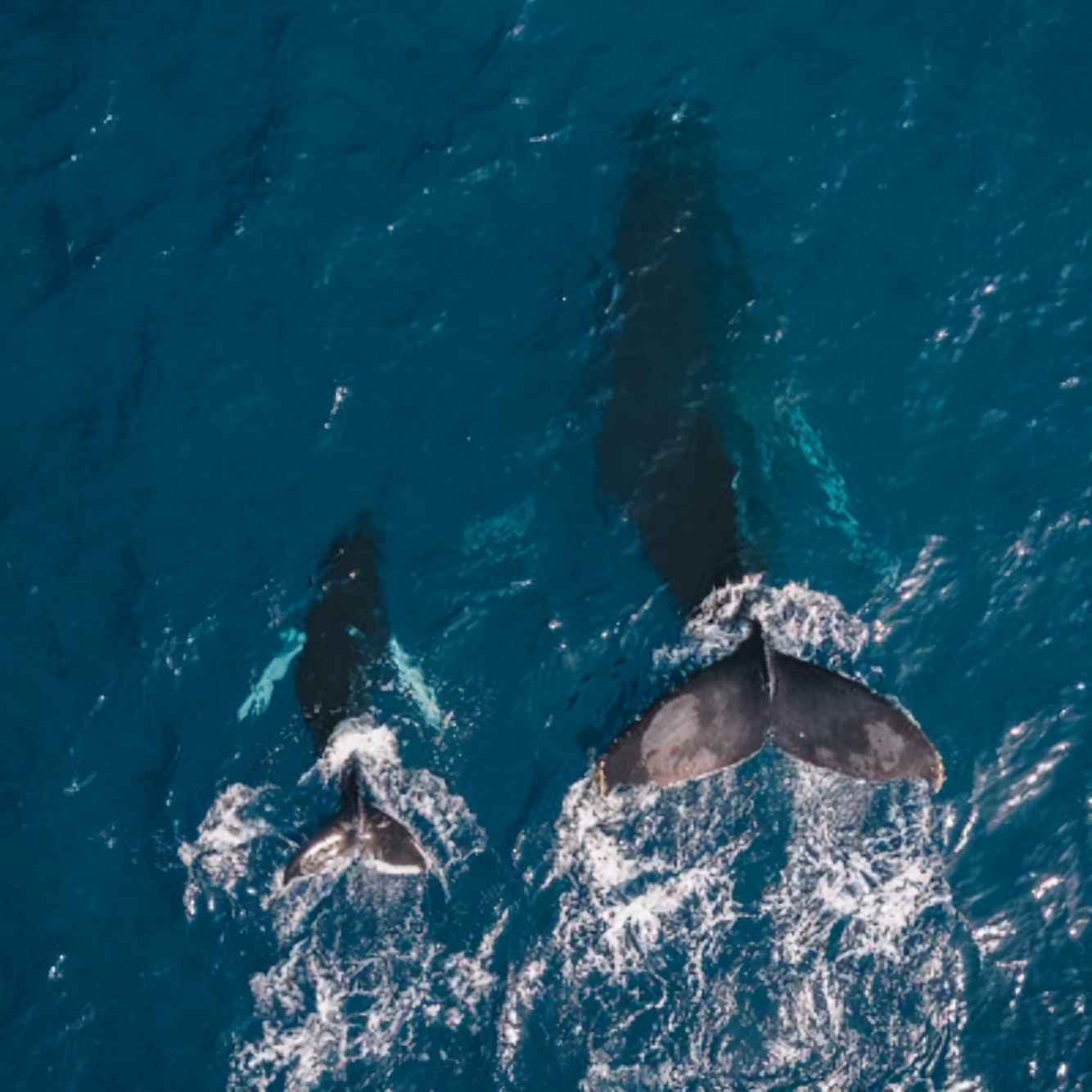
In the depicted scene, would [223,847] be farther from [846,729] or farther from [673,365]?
[673,365]

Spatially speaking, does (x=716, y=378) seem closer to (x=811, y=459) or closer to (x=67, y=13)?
(x=811, y=459)

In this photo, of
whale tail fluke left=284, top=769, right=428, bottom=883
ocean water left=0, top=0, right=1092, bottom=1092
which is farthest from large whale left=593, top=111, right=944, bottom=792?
whale tail fluke left=284, top=769, right=428, bottom=883

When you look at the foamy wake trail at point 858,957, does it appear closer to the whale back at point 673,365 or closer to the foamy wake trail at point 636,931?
the foamy wake trail at point 636,931

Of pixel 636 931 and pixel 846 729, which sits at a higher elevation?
pixel 846 729

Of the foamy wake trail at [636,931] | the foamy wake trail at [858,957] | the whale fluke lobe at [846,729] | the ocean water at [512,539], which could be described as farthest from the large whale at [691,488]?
the foamy wake trail at [858,957]

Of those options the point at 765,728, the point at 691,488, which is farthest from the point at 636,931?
the point at 691,488
